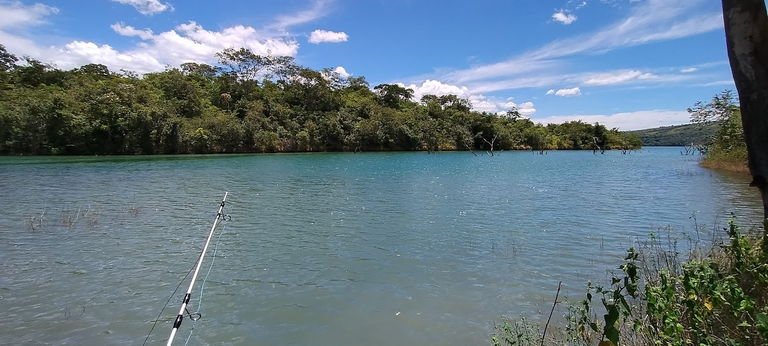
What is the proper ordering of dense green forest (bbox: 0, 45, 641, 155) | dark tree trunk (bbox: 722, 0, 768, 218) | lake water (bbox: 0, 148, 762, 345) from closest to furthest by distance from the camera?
dark tree trunk (bbox: 722, 0, 768, 218) → lake water (bbox: 0, 148, 762, 345) → dense green forest (bbox: 0, 45, 641, 155)

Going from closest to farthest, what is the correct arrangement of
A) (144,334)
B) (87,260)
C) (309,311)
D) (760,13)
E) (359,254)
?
(760,13) < (144,334) < (309,311) < (87,260) < (359,254)

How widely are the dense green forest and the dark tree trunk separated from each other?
6897cm

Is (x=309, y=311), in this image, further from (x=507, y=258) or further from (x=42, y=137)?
(x=42, y=137)

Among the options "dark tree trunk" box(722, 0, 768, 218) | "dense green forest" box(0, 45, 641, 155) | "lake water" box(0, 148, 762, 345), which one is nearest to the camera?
"dark tree trunk" box(722, 0, 768, 218)

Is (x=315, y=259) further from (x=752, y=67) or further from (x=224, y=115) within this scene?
(x=224, y=115)

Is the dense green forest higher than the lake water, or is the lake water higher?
the dense green forest

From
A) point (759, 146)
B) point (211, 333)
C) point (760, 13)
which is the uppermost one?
point (760, 13)

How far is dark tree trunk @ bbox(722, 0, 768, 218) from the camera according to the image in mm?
3018

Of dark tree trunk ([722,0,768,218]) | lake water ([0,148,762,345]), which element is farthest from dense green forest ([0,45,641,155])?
dark tree trunk ([722,0,768,218])

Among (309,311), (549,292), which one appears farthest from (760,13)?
(309,311)

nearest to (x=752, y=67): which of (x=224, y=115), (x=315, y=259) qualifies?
(x=315, y=259)

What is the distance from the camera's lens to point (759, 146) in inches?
123

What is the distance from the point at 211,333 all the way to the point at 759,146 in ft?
22.1

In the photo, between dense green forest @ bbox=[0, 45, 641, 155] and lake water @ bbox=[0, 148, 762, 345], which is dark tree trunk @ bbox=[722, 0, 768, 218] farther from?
dense green forest @ bbox=[0, 45, 641, 155]
